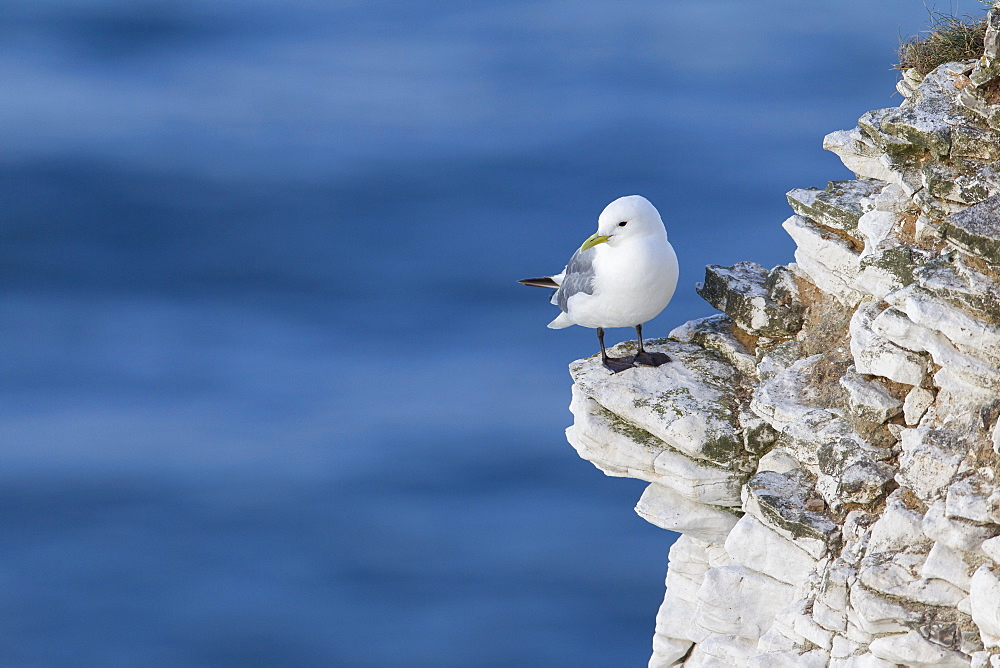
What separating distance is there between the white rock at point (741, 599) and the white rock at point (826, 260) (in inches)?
121

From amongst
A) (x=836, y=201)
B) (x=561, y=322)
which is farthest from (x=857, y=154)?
(x=561, y=322)

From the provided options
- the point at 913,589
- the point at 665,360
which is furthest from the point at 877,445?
the point at 665,360

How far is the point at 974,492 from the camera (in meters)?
11.6

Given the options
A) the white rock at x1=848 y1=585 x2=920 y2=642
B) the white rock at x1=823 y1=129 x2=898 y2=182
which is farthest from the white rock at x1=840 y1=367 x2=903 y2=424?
the white rock at x1=823 y1=129 x2=898 y2=182

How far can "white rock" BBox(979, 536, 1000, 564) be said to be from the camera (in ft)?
36.6

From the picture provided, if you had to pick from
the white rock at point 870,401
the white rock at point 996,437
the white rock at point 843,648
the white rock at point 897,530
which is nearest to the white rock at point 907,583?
the white rock at point 897,530

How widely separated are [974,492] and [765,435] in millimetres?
2953

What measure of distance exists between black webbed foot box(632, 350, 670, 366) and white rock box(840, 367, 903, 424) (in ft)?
7.91

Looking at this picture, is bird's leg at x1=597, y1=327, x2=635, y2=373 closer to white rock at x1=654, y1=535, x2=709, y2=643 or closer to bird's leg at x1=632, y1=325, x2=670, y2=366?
bird's leg at x1=632, y1=325, x2=670, y2=366

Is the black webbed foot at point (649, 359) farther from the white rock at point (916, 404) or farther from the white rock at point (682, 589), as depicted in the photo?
the white rock at point (916, 404)

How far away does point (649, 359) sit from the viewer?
598 inches

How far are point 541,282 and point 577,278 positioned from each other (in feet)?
3.91

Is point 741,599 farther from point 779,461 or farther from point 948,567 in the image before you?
point 948,567

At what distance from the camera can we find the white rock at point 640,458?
48.2ft
